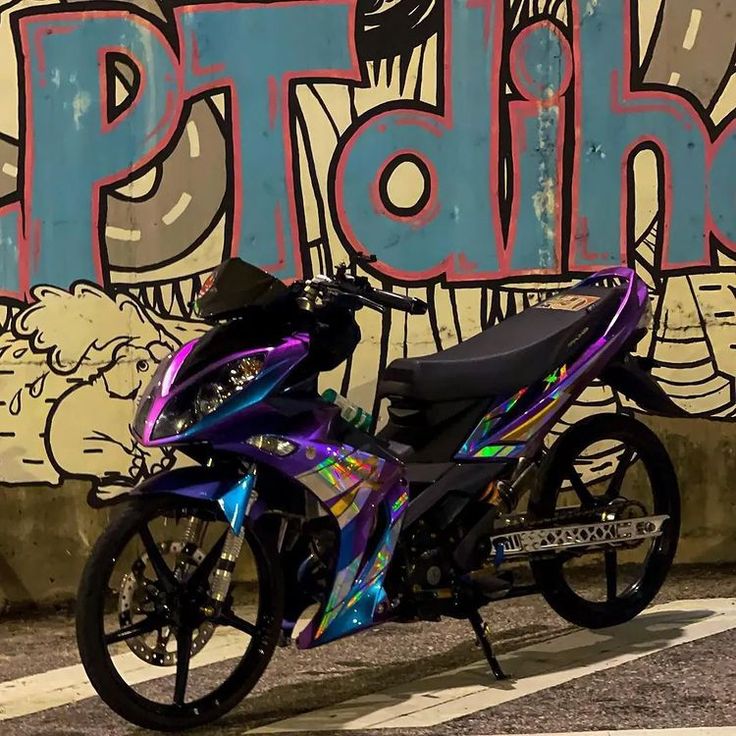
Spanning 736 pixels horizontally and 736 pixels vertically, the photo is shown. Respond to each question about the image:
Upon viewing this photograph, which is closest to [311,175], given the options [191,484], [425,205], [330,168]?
[330,168]

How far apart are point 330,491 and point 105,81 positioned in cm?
247

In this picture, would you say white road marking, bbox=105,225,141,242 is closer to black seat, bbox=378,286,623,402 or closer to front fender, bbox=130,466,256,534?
black seat, bbox=378,286,623,402

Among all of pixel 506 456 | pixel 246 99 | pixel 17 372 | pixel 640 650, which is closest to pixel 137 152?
pixel 246 99

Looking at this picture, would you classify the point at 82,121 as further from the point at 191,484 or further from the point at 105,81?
the point at 191,484

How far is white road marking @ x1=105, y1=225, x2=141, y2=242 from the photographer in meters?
5.03

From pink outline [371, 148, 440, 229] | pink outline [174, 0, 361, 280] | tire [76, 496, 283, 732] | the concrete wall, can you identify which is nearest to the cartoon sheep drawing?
the concrete wall

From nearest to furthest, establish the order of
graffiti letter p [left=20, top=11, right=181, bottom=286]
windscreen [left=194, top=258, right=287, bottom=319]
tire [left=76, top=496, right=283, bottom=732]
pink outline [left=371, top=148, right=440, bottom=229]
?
tire [left=76, top=496, right=283, bottom=732] < windscreen [left=194, top=258, right=287, bottom=319] < graffiti letter p [left=20, top=11, right=181, bottom=286] < pink outline [left=371, top=148, right=440, bottom=229]

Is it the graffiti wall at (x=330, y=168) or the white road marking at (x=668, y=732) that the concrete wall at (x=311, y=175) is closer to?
the graffiti wall at (x=330, y=168)

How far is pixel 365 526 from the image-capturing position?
3568mm

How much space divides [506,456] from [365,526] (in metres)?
0.61

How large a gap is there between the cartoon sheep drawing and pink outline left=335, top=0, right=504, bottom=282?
1.07 m

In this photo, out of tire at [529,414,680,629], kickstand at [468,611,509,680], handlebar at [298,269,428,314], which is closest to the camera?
handlebar at [298,269,428,314]

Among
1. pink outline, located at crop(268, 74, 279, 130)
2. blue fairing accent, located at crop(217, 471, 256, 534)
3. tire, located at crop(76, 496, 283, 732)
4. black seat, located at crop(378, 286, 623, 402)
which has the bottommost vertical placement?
tire, located at crop(76, 496, 283, 732)

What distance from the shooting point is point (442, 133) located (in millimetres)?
5098
